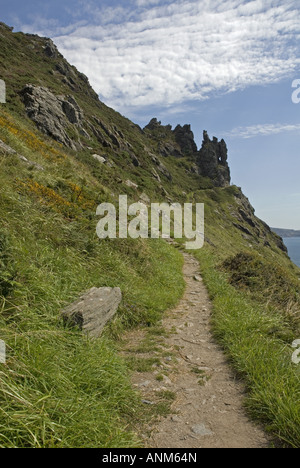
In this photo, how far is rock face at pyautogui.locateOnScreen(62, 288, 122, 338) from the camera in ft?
16.1

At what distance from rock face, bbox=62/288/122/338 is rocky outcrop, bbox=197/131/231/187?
10616cm

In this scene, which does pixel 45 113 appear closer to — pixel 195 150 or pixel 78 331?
pixel 78 331

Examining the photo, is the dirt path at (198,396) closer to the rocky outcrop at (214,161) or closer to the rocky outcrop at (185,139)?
the rocky outcrop at (214,161)

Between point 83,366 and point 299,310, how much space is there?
6.93 metres

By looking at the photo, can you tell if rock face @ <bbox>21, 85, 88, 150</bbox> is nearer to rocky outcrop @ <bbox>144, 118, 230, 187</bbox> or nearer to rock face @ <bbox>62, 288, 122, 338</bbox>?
rock face @ <bbox>62, 288, 122, 338</bbox>

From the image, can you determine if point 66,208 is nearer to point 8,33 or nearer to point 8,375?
point 8,375

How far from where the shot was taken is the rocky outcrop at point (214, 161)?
111m

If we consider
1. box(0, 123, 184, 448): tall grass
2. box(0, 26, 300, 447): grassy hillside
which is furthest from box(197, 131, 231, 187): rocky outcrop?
box(0, 123, 184, 448): tall grass

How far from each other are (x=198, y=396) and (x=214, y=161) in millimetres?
117601

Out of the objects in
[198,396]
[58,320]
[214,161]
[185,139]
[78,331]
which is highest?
[185,139]

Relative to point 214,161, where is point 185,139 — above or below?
above

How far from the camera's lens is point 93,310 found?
17.4 ft

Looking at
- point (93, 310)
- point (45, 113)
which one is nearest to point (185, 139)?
point (45, 113)

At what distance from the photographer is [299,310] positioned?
820cm
